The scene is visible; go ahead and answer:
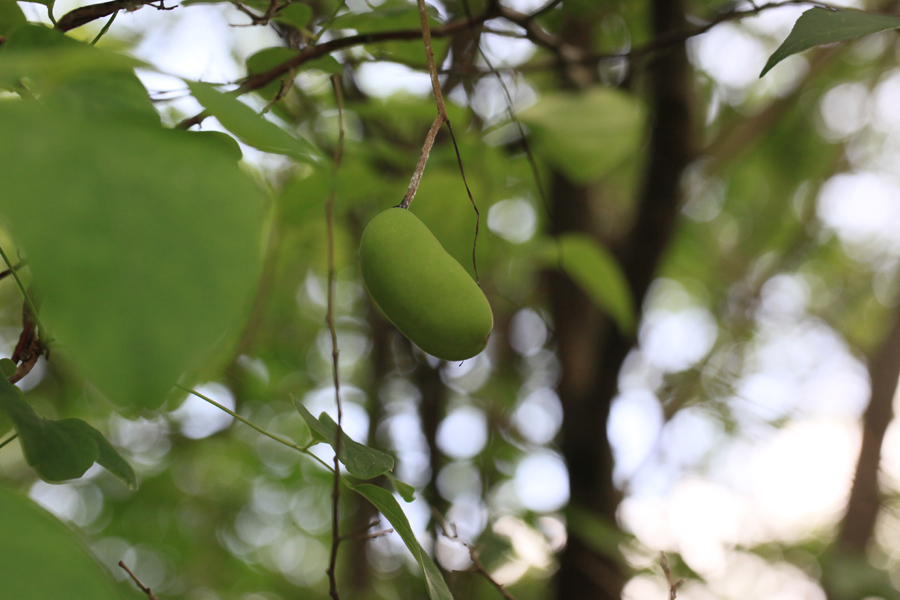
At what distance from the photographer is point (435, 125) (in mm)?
234

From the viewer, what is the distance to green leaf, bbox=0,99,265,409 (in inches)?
4.3

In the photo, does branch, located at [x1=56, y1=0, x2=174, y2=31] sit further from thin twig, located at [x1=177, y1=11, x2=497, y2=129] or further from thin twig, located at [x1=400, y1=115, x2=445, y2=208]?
thin twig, located at [x1=400, y1=115, x2=445, y2=208]

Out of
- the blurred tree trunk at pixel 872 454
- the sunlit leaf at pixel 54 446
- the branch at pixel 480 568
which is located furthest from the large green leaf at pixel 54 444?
the blurred tree trunk at pixel 872 454

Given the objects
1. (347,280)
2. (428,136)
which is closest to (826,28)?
(428,136)

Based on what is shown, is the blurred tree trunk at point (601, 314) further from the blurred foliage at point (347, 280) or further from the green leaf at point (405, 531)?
the green leaf at point (405, 531)

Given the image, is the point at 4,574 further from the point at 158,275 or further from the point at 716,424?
the point at 716,424

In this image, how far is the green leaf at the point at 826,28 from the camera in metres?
0.25

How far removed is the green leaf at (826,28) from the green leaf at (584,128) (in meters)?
0.35

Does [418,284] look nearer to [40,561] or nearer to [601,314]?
[40,561]

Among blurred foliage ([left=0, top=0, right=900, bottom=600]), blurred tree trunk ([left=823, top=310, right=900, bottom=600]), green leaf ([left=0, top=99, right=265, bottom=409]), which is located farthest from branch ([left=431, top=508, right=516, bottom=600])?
blurred tree trunk ([left=823, top=310, right=900, bottom=600])

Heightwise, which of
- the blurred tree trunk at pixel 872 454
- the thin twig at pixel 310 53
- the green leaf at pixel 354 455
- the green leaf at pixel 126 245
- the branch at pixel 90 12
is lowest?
the blurred tree trunk at pixel 872 454

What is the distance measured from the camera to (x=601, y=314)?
3.57 ft

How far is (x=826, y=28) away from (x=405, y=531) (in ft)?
0.88

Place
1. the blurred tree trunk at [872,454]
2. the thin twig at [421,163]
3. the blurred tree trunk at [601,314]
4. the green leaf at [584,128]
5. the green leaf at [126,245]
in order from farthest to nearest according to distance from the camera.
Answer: the blurred tree trunk at [872,454] < the blurred tree trunk at [601,314] < the green leaf at [584,128] < the thin twig at [421,163] < the green leaf at [126,245]
